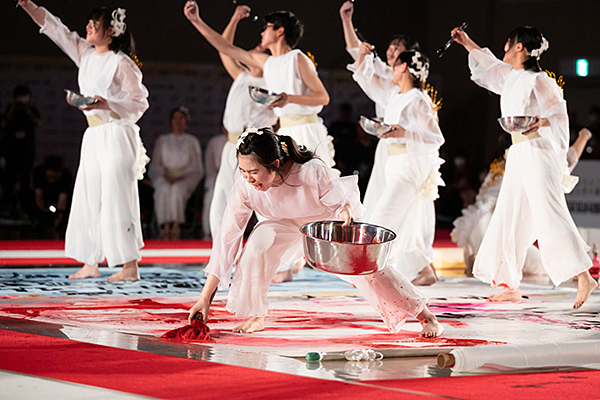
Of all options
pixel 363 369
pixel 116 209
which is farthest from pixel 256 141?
pixel 116 209

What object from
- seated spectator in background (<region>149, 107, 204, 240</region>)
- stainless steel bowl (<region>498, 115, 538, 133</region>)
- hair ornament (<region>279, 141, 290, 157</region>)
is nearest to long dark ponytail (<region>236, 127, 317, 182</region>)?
hair ornament (<region>279, 141, 290, 157</region>)

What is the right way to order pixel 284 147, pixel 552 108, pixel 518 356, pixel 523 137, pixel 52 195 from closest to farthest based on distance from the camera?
pixel 518 356, pixel 284 147, pixel 552 108, pixel 523 137, pixel 52 195

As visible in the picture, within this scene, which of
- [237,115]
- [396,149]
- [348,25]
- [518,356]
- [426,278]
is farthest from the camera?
[237,115]

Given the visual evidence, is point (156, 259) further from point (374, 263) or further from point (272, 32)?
point (374, 263)

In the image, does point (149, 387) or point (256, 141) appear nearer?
point (149, 387)

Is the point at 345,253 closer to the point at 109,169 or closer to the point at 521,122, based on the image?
the point at 521,122

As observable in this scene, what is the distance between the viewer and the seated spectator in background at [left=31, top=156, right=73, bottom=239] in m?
9.54

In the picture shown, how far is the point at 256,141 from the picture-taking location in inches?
139

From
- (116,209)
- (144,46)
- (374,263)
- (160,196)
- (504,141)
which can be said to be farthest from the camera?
(144,46)

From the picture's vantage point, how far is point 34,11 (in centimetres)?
589

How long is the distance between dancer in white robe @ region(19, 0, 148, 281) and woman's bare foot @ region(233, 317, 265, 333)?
6.71 ft

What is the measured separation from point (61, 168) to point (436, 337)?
698 cm

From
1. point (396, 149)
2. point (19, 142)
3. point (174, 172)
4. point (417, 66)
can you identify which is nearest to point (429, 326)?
point (396, 149)

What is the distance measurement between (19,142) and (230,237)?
686 cm
